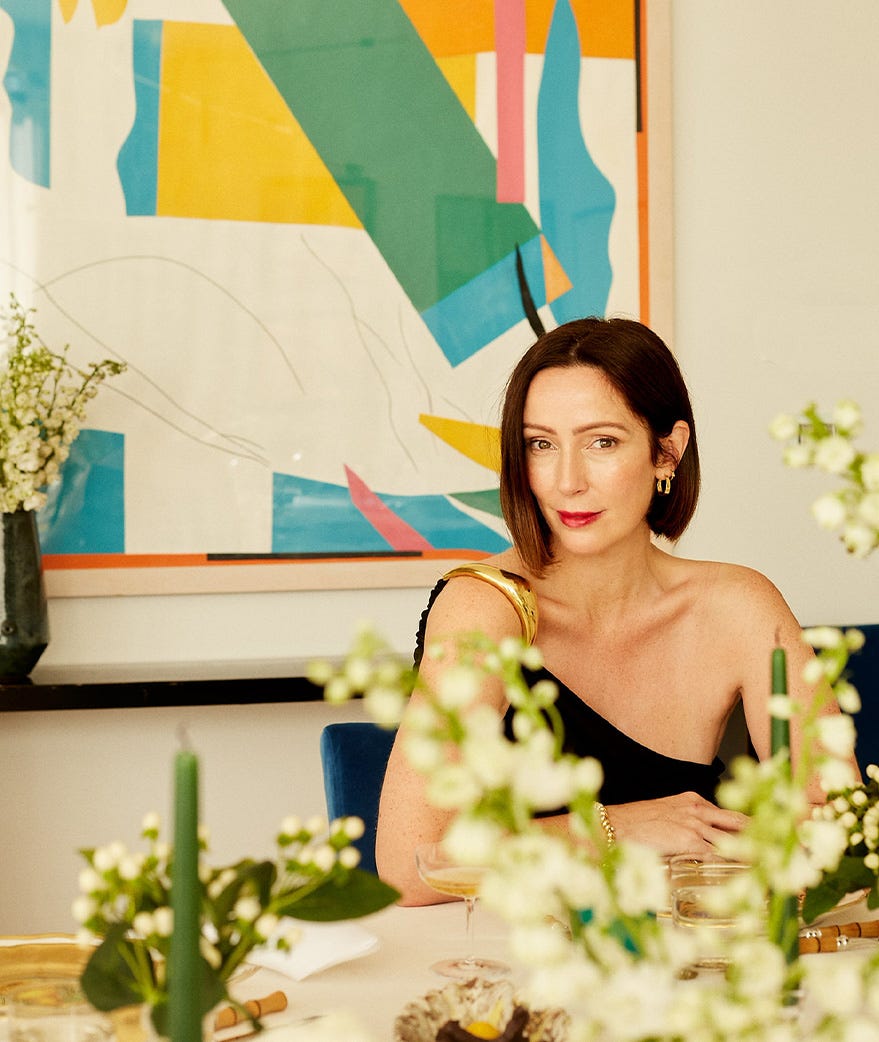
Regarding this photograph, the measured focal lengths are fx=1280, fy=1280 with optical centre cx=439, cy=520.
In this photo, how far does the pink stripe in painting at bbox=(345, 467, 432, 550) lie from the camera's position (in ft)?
8.66

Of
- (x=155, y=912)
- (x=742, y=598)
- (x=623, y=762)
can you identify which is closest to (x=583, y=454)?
(x=742, y=598)

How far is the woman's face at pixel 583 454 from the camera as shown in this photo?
1854mm

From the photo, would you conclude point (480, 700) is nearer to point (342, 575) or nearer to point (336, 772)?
point (336, 772)

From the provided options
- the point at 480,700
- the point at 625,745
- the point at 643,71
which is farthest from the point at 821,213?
the point at 480,700

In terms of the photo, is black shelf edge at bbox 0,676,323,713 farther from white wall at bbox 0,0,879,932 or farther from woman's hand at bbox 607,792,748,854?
woman's hand at bbox 607,792,748,854

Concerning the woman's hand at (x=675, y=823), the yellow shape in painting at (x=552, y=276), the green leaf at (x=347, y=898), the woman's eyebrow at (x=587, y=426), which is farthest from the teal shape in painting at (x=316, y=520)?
the green leaf at (x=347, y=898)

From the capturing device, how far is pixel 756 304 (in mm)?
2830

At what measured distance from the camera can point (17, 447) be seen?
231 cm

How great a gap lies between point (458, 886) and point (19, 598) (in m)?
1.46

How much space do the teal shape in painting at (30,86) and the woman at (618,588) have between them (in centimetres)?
118

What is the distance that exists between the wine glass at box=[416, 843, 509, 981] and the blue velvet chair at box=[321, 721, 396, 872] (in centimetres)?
62

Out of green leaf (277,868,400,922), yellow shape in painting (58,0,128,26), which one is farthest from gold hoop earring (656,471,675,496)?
yellow shape in painting (58,0,128,26)

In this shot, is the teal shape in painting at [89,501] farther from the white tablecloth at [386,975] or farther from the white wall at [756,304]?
the white tablecloth at [386,975]

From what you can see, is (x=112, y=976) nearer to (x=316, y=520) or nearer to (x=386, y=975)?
(x=386, y=975)
